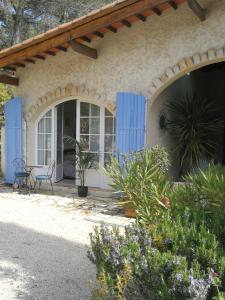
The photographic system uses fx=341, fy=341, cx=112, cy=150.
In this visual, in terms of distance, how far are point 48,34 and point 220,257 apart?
6626 mm

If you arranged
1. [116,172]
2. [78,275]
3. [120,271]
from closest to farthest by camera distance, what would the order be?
1. [120,271]
2. [78,275]
3. [116,172]

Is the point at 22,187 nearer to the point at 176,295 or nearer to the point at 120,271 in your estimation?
the point at 120,271

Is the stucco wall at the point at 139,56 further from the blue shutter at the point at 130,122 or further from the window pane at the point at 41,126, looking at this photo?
the window pane at the point at 41,126

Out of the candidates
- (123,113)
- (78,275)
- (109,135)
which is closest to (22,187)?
(109,135)

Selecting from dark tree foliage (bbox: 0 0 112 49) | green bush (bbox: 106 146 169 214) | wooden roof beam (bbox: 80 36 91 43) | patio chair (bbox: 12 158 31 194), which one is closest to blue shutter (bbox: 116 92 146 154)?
wooden roof beam (bbox: 80 36 91 43)

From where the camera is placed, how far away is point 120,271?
2.85 meters

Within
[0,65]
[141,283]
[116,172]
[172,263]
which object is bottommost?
[141,283]

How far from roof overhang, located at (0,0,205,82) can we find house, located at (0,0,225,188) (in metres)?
0.02

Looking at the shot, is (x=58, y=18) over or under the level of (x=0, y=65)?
over

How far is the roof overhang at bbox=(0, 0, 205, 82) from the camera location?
6.83 meters

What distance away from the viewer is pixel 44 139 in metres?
9.86

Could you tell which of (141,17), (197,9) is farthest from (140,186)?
(141,17)

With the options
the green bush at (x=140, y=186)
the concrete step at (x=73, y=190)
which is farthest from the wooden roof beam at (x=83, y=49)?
the green bush at (x=140, y=186)

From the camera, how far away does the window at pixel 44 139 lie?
385 inches
